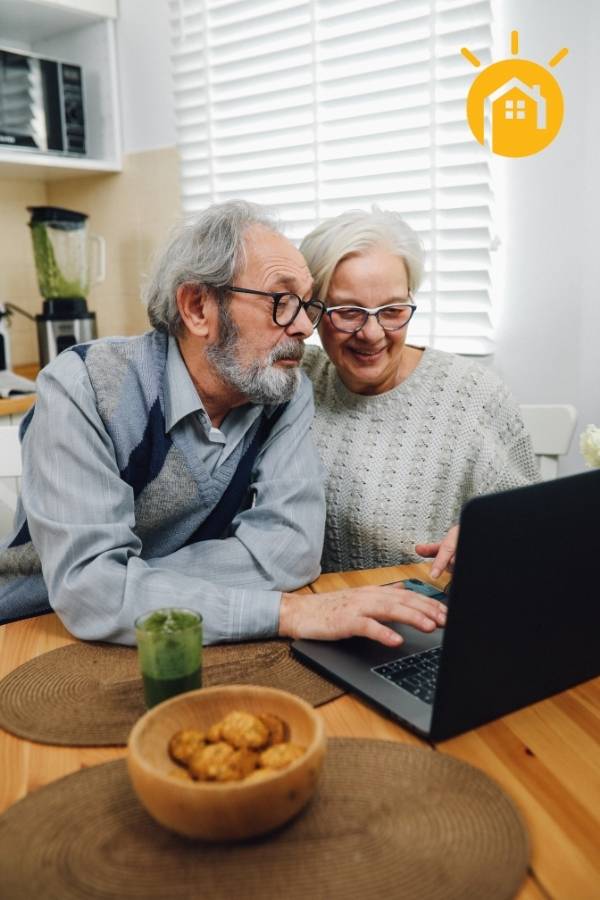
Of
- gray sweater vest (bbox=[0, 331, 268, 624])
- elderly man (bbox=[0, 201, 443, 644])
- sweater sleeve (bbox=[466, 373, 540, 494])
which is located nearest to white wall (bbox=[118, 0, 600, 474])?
sweater sleeve (bbox=[466, 373, 540, 494])

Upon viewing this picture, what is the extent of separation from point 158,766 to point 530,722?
392 millimetres

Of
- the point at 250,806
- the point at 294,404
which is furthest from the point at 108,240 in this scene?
the point at 250,806

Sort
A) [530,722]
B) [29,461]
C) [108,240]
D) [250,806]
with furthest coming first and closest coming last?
[108,240] < [29,461] < [530,722] < [250,806]

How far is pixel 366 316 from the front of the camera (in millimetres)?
1497

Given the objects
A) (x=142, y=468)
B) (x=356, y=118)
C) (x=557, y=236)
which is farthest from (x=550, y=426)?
(x=356, y=118)

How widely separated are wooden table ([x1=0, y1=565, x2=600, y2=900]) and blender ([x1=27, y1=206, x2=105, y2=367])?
2.08m

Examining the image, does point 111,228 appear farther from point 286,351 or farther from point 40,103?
point 286,351

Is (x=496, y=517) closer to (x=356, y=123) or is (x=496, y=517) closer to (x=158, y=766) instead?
(x=158, y=766)

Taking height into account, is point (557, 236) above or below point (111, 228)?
below

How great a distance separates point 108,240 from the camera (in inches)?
117

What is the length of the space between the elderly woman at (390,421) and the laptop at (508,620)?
2.13ft

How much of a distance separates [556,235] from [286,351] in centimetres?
102

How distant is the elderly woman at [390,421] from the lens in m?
1.51

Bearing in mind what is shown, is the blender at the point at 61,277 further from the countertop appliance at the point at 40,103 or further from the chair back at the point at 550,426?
the chair back at the point at 550,426
